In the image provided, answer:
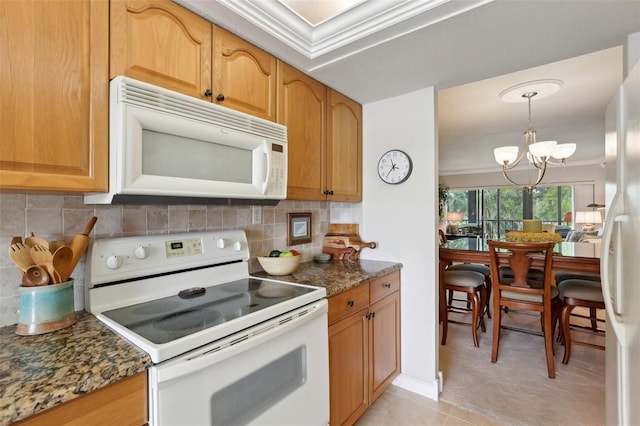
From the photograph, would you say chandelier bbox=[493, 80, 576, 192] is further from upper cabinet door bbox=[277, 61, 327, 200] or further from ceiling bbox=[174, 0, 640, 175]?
upper cabinet door bbox=[277, 61, 327, 200]

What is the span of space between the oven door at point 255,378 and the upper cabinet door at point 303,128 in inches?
30.2

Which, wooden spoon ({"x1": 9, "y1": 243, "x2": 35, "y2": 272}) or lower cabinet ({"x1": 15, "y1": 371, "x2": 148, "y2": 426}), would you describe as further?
wooden spoon ({"x1": 9, "y1": 243, "x2": 35, "y2": 272})

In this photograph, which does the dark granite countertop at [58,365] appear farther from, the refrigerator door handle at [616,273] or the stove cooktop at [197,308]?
the refrigerator door handle at [616,273]

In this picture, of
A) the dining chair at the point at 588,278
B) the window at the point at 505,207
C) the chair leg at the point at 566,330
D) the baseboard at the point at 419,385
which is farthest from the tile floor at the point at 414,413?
the window at the point at 505,207

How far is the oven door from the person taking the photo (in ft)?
2.85

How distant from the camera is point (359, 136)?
2.40 m

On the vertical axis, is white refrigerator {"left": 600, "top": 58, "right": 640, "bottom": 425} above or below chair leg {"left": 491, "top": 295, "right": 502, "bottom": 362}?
above

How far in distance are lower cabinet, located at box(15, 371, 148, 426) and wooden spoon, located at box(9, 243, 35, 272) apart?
530 mm

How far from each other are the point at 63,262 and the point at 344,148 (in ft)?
5.65

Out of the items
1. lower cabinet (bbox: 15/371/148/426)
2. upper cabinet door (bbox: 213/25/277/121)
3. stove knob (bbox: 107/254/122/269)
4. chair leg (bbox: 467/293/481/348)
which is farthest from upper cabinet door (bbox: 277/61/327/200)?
chair leg (bbox: 467/293/481/348)

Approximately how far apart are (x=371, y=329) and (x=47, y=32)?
6.38 feet

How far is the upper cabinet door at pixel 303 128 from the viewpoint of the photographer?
1763 mm

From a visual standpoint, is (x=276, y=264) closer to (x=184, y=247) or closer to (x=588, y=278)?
(x=184, y=247)

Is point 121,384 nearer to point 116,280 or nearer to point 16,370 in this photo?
point 16,370
